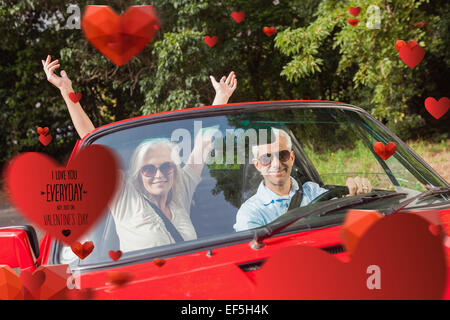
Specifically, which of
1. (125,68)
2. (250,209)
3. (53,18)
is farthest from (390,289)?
(53,18)

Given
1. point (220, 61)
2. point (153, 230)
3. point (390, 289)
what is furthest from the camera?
point (220, 61)

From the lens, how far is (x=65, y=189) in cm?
197

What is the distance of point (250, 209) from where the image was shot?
217 cm

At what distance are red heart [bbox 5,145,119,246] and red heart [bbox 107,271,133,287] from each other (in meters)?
0.27

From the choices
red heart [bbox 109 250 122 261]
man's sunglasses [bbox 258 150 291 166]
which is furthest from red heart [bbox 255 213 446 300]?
man's sunglasses [bbox 258 150 291 166]

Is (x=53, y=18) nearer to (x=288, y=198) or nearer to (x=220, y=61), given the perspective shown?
(x=220, y=61)

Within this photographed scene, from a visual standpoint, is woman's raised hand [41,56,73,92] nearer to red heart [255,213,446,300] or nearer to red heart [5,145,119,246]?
red heart [5,145,119,246]

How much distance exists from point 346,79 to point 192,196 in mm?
11141

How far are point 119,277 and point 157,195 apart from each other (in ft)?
1.61

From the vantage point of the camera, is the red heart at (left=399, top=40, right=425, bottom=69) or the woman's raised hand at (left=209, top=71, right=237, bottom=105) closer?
the woman's raised hand at (left=209, top=71, right=237, bottom=105)

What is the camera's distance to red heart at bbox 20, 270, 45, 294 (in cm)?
156

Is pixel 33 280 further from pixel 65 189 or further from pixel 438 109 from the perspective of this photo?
pixel 438 109

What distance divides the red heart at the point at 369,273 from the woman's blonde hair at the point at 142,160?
2.31 ft

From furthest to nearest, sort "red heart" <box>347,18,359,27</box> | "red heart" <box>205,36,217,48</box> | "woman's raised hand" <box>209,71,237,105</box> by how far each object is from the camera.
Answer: "red heart" <box>205,36,217,48</box> → "red heart" <box>347,18,359,27</box> → "woman's raised hand" <box>209,71,237,105</box>
